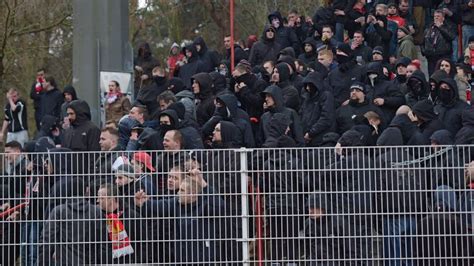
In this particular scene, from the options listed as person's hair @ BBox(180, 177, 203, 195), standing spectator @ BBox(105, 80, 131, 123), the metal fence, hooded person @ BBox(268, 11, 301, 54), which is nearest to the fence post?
the metal fence

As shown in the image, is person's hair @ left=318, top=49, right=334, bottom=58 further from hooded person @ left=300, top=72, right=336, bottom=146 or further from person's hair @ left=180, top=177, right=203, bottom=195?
person's hair @ left=180, top=177, right=203, bottom=195

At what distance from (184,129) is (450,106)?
3.33 metres

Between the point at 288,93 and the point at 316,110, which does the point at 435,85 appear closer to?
the point at 316,110

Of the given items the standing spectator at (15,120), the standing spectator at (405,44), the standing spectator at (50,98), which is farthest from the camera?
the standing spectator at (15,120)

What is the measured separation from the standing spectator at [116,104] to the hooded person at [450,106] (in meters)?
4.41

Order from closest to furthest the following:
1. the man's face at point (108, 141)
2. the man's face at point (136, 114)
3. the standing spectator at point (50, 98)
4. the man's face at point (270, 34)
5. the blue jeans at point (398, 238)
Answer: the blue jeans at point (398, 238)
the man's face at point (108, 141)
the man's face at point (136, 114)
the standing spectator at point (50, 98)
the man's face at point (270, 34)

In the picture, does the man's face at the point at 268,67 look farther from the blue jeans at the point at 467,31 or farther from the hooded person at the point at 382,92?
the blue jeans at the point at 467,31

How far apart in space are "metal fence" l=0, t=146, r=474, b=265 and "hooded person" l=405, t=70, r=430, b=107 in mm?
5081

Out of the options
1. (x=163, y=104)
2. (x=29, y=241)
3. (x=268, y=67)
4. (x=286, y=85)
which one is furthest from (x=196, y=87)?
(x=29, y=241)

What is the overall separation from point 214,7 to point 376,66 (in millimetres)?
19564

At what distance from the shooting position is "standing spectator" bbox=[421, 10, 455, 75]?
20125 mm

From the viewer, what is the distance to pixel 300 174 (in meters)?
11.9

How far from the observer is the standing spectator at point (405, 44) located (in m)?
21.0

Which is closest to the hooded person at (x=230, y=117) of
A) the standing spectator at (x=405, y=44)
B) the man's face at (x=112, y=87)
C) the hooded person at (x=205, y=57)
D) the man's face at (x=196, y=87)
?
the man's face at (x=196, y=87)
